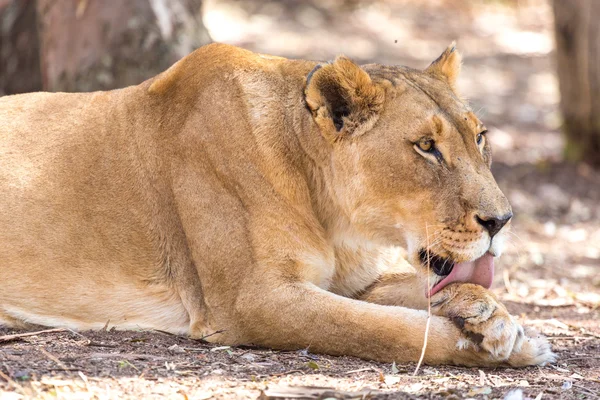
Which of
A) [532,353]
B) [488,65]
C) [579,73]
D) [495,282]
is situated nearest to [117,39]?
[495,282]

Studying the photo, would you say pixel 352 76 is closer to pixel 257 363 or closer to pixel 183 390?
pixel 257 363

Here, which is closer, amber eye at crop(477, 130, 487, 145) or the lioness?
the lioness

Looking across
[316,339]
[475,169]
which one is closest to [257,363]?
[316,339]

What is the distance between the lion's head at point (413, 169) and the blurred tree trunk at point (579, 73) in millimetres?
5768

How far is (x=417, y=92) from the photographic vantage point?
4746 mm

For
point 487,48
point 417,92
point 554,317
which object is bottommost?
point 554,317

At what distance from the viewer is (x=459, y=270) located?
183 inches

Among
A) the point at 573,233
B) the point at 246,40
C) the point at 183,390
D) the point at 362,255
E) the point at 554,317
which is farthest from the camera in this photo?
the point at 246,40

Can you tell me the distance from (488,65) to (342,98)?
12.4 meters

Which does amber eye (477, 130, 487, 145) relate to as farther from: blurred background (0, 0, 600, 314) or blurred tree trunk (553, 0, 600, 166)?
blurred tree trunk (553, 0, 600, 166)

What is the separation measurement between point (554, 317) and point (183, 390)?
3040 millimetres

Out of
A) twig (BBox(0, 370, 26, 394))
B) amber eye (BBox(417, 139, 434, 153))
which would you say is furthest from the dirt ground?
amber eye (BBox(417, 139, 434, 153))

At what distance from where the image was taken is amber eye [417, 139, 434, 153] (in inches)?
179

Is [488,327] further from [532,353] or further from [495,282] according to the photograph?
[495,282]
